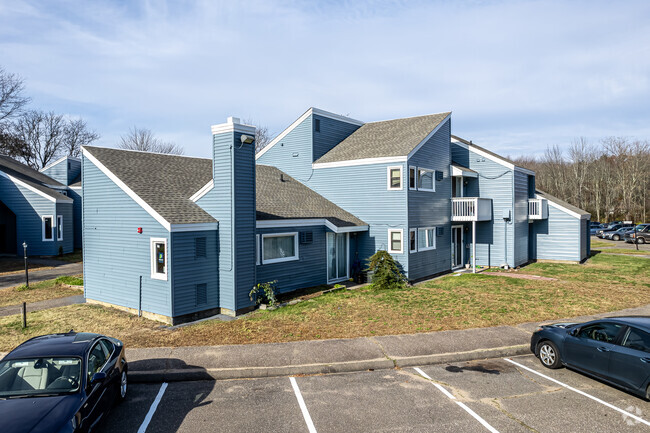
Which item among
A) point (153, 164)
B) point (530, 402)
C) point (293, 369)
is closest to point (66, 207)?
point (153, 164)

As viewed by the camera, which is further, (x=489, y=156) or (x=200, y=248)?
(x=489, y=156)

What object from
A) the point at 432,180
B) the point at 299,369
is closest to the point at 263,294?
the point at 299,369

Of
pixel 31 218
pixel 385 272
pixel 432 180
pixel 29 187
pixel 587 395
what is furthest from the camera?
pixel 31 218

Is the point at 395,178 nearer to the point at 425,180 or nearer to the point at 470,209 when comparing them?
the point at 425,180

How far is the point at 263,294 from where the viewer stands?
49.8ft

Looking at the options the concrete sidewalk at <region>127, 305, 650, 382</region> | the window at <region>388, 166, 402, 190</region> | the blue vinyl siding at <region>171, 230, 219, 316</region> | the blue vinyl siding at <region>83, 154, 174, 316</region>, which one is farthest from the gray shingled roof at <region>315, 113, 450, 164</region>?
the blue vinyl siding at <region>83, 154, 174, 316</region>

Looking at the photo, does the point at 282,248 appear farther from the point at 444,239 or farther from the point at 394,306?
the point at 444,239

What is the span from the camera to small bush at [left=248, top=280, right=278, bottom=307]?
14.5 metres

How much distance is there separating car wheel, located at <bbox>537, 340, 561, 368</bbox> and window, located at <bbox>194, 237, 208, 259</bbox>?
33.0ft

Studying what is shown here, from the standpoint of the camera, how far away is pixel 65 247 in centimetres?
3089

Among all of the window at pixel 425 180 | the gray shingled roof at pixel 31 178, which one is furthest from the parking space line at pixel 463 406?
the gray shingled roof at pixel 31 178

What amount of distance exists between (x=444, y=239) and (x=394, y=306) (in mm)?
9454

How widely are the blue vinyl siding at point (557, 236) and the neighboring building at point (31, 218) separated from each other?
33704mm

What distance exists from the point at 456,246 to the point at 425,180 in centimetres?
627
